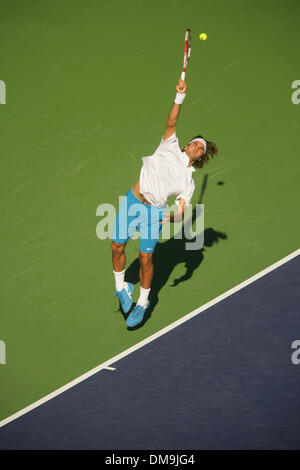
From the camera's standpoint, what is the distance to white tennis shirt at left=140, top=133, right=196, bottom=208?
9.17 metres

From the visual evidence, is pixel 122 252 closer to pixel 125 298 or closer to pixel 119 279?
pixel 119 279

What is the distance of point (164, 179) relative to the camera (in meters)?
9.17

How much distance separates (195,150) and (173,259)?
2.28 m

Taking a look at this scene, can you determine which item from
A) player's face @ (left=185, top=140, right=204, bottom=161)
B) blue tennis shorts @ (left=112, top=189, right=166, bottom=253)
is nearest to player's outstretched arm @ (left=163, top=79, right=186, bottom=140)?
player's face @ (left=185, top=140, right=204, bottom=161)

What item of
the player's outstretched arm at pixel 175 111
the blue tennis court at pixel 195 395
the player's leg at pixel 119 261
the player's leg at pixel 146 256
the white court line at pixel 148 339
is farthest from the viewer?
the player's leg at pixel 119 261

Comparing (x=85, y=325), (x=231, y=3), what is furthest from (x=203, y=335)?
(x=231, y=3)

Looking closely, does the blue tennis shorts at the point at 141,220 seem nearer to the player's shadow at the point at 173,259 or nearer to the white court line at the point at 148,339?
the white court line at the point at 148,339

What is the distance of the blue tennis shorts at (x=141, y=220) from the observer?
936 cm

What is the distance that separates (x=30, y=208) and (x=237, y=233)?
131 inches

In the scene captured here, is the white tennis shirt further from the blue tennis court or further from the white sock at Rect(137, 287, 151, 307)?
the blue tennis court

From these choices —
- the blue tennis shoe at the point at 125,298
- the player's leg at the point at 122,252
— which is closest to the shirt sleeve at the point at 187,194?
the player's leg at the point at 122,252

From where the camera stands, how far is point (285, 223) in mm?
11766

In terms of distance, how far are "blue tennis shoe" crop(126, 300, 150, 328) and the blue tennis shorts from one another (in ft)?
2.59
